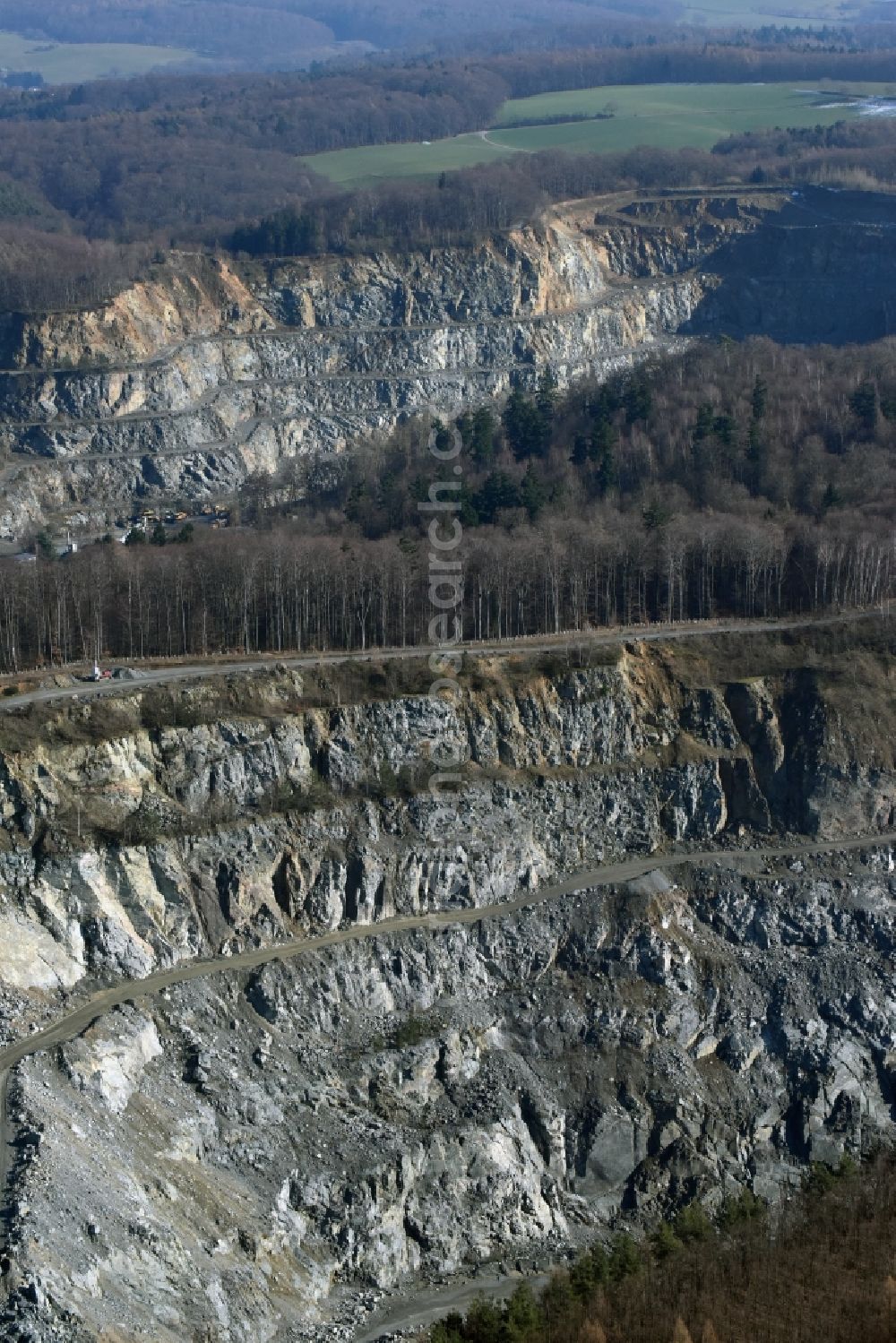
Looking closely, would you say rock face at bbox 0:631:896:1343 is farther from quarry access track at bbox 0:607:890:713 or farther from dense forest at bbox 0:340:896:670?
dense forest at bbox 0:340:896:670

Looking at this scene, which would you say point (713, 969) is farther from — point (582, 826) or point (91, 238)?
point (91, 238)

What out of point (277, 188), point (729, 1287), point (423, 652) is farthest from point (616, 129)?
point (729, 1287)

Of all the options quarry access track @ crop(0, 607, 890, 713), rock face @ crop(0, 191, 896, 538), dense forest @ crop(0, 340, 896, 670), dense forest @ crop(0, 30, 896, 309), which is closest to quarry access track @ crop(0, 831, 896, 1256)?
quarry access track @ crop(0, 607, 890, 713)

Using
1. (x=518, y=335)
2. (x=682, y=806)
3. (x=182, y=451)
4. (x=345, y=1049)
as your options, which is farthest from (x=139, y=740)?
(x=518, y=335)

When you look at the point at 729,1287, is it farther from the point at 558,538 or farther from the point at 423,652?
the point at 558,538

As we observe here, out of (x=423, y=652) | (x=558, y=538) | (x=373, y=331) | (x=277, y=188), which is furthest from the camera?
(x=277, y=188)
